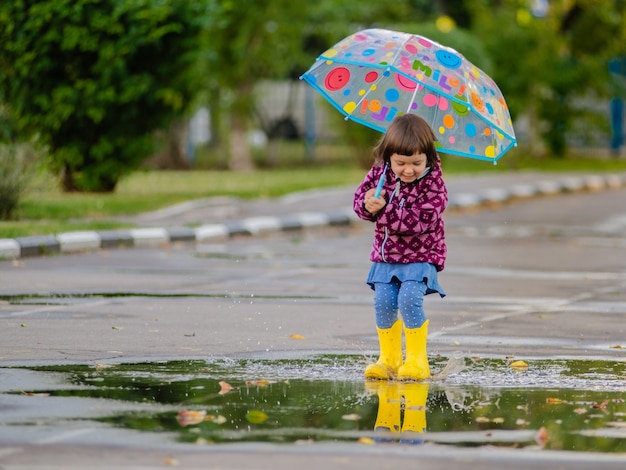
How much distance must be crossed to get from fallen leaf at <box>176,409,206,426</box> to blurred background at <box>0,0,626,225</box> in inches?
489

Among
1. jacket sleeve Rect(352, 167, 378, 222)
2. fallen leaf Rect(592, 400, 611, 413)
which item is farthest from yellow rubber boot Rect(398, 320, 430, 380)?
fallen leaf Rect(592, 400, 611, 413)

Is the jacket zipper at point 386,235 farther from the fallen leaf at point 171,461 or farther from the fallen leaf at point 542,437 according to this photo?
the fallen leaf at point 171,461

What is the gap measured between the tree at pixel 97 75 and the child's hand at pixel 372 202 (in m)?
14.2

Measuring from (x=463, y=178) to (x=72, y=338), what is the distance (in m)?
21.4

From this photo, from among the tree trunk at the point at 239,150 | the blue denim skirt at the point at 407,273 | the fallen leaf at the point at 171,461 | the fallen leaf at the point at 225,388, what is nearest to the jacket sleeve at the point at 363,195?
the blue denim skirt at the point at 407,273

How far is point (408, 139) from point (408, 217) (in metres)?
0.43

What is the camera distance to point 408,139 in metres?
8.16

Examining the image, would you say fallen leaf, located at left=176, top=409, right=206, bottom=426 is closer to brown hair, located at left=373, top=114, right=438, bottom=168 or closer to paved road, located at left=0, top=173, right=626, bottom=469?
paved road, located at left=0, top=173, right=626, bottom=469

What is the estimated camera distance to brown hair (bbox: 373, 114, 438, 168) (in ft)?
26.8

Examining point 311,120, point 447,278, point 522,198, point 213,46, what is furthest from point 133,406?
point 311,120

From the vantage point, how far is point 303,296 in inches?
498

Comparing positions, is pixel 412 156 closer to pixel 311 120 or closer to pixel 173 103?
pixel 173 103

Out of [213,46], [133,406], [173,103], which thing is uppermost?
[213,46]

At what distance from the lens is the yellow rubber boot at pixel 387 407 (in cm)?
664
